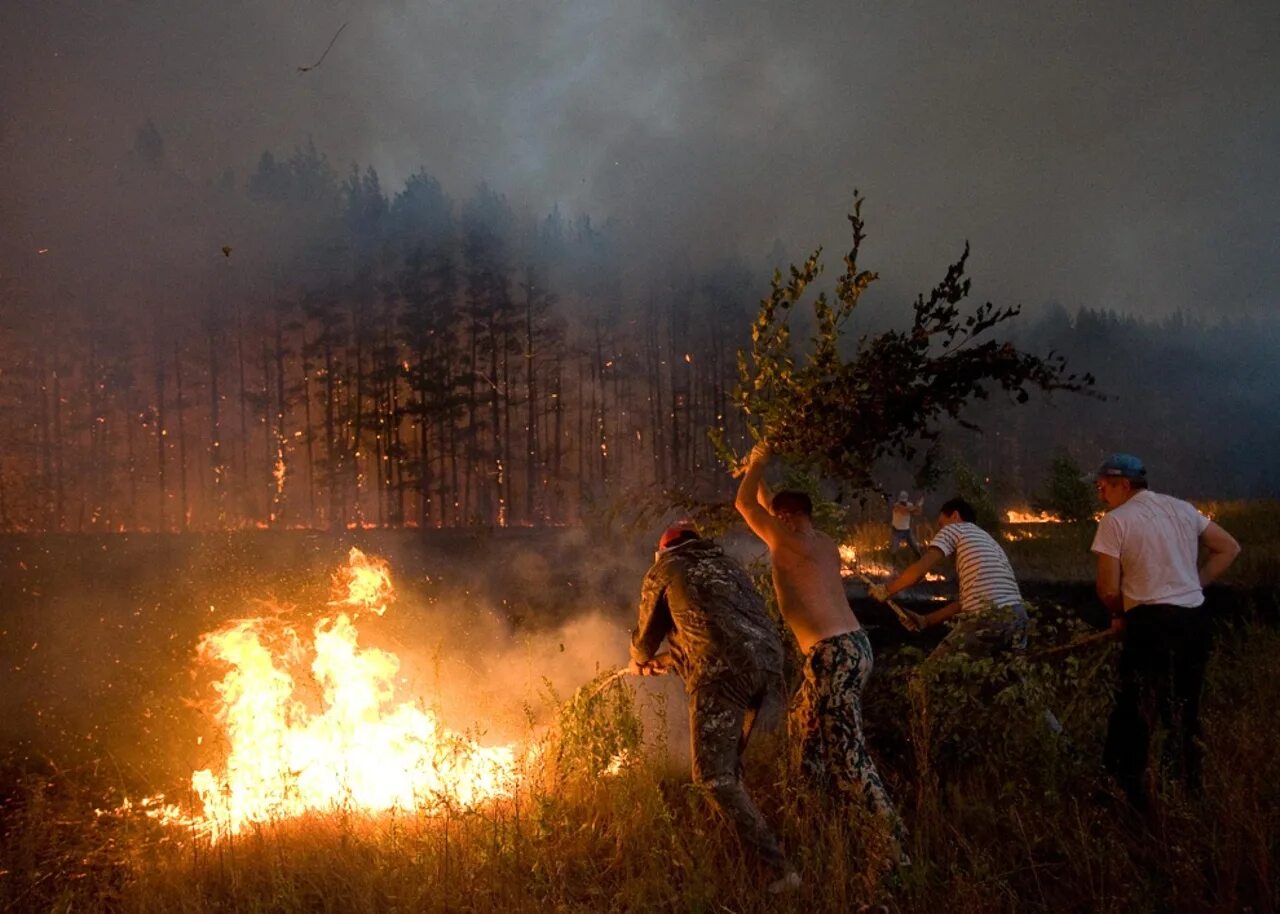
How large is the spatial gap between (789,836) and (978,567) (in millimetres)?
2768

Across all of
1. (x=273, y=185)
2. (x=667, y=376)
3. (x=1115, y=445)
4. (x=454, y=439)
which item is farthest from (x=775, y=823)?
(x=1115, y=445)

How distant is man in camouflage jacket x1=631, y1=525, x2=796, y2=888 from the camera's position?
14.0 ft

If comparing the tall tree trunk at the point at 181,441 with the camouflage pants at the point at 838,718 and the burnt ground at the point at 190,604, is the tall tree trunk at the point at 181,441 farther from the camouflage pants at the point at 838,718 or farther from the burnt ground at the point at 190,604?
A: the camouflage pants at the point at 838,718

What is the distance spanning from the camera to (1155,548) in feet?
16.1

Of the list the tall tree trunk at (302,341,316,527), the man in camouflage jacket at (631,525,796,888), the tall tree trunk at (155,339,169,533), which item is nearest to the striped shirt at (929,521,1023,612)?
the man in camouflage jacket at (631,525,796,888)

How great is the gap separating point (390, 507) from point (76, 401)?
1811 cm

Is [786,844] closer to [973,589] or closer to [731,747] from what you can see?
[731,747]

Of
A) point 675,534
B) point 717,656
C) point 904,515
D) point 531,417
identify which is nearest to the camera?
point 717,656

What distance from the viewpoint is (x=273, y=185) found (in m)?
50.4

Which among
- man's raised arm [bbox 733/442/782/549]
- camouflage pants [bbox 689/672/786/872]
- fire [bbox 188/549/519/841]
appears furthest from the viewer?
fire [bbox 188/549/519/841]

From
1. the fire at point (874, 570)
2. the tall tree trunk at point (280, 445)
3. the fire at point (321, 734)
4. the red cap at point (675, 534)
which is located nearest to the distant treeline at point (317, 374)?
the tall tree trunk at point (280, 445)

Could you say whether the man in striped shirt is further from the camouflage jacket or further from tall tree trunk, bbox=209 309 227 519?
tall tree trunk, bbox=209 309 227 519

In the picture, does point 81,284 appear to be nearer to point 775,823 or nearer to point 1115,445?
point 775,823

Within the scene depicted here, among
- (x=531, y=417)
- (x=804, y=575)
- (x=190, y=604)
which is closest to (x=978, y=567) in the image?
(x=804, y=575)
